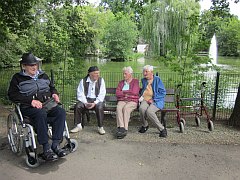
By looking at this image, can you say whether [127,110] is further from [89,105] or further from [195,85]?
[195,85]

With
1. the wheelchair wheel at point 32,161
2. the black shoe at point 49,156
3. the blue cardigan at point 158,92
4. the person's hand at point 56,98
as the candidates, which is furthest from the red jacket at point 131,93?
the wheelchair wheel at point 32,161

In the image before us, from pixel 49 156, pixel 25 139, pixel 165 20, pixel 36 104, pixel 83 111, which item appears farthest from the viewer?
pixel 165 20

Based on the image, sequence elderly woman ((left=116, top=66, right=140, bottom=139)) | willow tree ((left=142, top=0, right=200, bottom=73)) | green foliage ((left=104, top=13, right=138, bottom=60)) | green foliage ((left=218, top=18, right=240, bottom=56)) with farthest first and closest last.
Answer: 1. green foliage ((left=218, top=18, right=240, bottom=56))
2. green foliage ((left=104, top=13, right=138, bottom=60))
3. willow tree ((left=142, top=0, right=200, bottom=73))
4. elderly woman ((left=116, top=66, right=140, bottom=139))

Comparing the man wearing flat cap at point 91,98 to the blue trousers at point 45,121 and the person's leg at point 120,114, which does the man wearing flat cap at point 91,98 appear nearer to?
the person's leg at point 120,114

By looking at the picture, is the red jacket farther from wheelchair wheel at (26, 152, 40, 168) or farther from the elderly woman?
wheelchair wheel at (26, 152, 40, 168)

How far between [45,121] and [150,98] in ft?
7.57

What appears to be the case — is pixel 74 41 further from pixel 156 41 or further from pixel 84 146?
pixel 156 41

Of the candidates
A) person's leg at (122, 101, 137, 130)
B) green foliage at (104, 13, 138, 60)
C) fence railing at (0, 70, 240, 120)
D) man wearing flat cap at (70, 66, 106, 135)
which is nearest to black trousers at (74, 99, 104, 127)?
man wearing flat cap at (70, 66, 106, 135)

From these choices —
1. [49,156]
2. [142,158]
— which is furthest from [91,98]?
[49,156]

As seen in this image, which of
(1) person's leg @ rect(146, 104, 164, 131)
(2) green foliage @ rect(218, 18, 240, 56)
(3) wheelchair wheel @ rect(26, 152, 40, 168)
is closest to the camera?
(3) wheelchair wheel @ rect(26, 152, 40, 168)

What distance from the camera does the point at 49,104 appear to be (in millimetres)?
3975

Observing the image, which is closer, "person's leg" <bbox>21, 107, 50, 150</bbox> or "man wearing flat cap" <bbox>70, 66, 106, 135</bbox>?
"person's leg" <bbox>21, 107, 50, 150</bbox>

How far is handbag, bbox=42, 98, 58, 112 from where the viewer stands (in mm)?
3912

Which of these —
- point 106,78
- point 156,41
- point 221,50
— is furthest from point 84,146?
point 221,50
